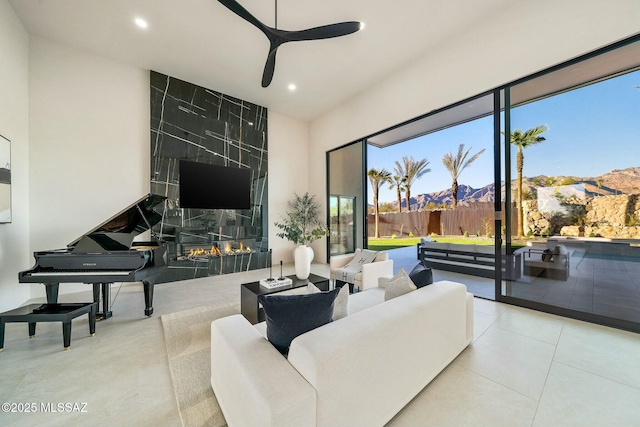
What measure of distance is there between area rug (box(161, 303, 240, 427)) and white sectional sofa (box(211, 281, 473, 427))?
116mm

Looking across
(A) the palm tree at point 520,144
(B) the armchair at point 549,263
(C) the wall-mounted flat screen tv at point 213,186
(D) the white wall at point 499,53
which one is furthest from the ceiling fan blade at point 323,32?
(B) the armchair at point 549,263

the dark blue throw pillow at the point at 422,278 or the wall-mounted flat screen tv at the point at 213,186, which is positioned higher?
the wall-mounted flat screen tv at the point at 213,186

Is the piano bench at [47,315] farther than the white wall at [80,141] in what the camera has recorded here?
No

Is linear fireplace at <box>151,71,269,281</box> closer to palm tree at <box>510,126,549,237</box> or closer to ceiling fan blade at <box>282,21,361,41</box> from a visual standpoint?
ceiling fan blade at <box>282,21,361,41</box>

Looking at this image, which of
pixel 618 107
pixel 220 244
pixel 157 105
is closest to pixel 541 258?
pixel 618 107

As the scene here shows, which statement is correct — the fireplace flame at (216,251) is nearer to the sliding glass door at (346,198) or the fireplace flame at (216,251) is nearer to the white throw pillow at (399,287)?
the sliding glass door at (346,198)

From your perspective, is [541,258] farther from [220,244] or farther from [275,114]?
[275,114]

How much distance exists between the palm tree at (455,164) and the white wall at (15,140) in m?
6.83

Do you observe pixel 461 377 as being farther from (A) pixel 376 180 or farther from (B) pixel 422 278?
(A) pixel 376 180

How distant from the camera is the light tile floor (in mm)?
1470

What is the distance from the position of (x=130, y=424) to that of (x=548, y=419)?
8.22 feet

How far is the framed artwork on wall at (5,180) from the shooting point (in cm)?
292

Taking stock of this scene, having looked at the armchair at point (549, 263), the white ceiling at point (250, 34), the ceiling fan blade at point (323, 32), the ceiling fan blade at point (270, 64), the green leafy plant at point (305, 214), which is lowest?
the armchair at point (549, 263)

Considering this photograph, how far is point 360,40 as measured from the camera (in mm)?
3727
